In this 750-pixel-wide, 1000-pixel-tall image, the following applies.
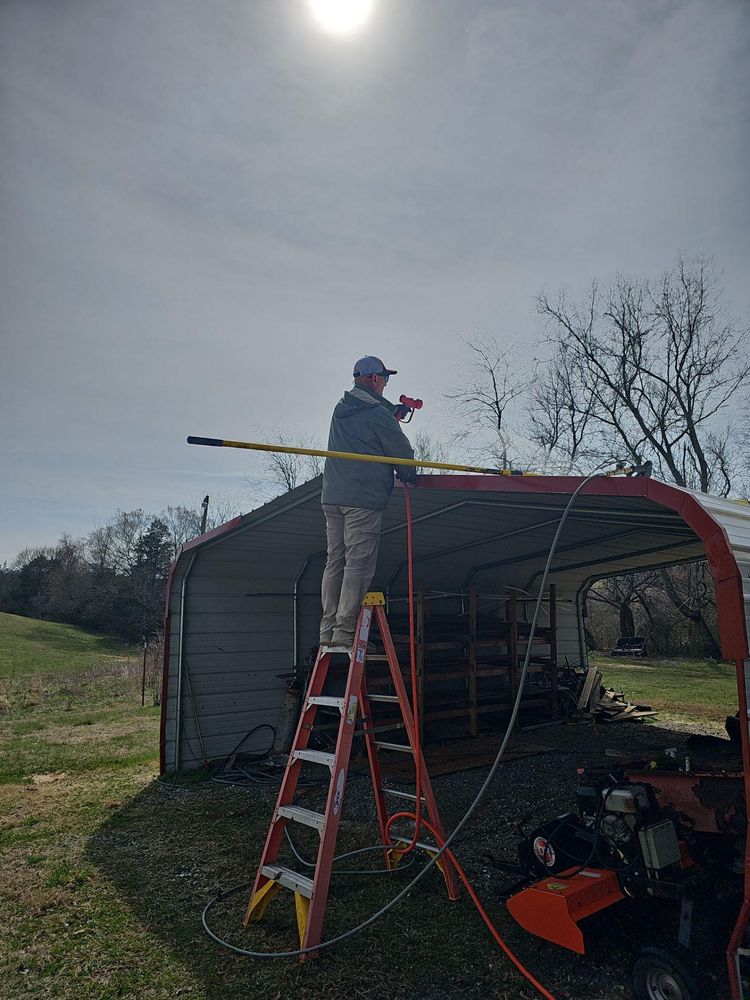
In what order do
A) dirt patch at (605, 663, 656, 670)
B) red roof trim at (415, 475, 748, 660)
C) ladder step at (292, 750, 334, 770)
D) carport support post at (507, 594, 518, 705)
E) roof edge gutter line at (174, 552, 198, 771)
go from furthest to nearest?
dirt patch at (605, 663, 656, 670) → carport support post at (507, 594, 518, 705) → roof edge gutter line at (174, 552, 198, 771) → ladder step at (292, 750, 334, 770) → red roof trim at (415, 475, 748, 660)

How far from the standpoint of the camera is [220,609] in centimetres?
939

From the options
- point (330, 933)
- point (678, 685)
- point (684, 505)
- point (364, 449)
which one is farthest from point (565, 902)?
point (678, 685)

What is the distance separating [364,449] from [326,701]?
183 cm

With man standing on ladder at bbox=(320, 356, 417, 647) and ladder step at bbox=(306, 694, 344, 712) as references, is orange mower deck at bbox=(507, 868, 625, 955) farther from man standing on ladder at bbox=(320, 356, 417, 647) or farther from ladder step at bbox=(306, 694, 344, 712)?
man standing on ladder at bbox=(320, 356, 417, 647)

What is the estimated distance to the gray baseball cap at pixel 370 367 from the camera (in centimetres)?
500

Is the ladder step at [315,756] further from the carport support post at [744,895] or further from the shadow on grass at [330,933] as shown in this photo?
the carport support post at [744,895]

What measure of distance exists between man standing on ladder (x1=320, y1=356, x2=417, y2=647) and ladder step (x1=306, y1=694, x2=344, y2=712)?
42 centimetres

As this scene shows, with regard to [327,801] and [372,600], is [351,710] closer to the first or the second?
[327,801]

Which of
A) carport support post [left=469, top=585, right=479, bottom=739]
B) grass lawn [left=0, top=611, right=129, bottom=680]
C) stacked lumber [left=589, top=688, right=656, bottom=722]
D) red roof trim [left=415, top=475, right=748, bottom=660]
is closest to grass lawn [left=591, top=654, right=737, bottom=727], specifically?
stacked lumber [left=589, top=688, right=656, bottom=722]

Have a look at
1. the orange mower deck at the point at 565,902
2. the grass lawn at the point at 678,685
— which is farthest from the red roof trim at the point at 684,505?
the grass lawn at the point at 678,685

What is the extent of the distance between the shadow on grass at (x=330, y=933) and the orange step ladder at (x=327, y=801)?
0.19 m

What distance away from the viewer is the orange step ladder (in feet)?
12.4

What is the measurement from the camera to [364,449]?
4816 mm

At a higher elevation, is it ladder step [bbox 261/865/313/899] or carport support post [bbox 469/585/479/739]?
carport support post [bbox 469/585/479/739]
